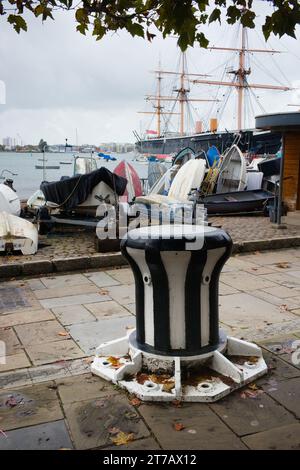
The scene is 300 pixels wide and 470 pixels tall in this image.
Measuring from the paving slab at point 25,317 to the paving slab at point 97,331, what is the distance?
56 cm

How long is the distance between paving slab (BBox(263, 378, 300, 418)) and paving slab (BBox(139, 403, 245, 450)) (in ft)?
1.87

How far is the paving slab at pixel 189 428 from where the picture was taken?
3.10 meters

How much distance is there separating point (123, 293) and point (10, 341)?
7.40ft

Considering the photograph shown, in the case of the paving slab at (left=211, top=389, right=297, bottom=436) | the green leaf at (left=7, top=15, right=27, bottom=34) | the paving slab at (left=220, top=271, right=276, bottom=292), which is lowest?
the paving slab at (left=220, top=271, right=276, bottom=292)

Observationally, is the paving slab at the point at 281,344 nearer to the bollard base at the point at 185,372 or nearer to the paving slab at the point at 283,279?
the bollard base at the point at 185,372

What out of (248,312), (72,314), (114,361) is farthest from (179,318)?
(72,314)

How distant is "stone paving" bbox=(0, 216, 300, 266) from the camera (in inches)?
359

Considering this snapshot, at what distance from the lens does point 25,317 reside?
6.00 metres

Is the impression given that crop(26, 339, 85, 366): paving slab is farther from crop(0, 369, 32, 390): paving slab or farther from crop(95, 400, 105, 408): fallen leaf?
crop(95, 400, 105, 408): fallen leaf

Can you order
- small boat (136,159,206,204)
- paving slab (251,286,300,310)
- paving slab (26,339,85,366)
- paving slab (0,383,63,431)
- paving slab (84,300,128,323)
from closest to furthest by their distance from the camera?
paving slab (0,383,63,431) < paving slab (26,339,85,366) < paving slab (84,300,128,323) < paving slab (251,286,300,310) < small boat (136,159,206,204)

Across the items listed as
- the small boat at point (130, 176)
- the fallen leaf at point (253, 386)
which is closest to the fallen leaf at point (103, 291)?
the fallen leaf at point (253, 386)

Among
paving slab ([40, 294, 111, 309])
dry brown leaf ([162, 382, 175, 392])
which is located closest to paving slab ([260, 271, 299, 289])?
paving slab ([40, 294, 111, 309])

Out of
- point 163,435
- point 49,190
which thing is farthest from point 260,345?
point 49,190

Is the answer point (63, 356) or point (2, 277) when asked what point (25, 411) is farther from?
point (2, 277)
